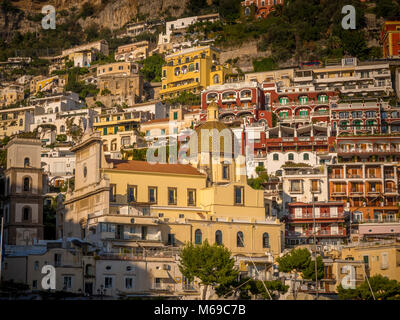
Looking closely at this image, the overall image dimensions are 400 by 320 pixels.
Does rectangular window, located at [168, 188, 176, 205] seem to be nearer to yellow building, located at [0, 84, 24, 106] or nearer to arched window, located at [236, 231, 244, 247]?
arched window, located at [236, 231, 244, 247]

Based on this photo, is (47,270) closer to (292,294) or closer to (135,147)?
(292,294)

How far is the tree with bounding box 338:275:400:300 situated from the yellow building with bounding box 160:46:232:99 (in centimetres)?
7482

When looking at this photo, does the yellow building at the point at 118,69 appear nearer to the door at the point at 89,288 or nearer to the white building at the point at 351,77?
the white building at the point at 351,77

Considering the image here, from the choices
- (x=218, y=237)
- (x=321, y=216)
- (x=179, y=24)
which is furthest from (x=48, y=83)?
(x=218, y=237)

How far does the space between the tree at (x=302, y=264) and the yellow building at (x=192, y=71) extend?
6596cm

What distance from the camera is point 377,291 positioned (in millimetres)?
64938

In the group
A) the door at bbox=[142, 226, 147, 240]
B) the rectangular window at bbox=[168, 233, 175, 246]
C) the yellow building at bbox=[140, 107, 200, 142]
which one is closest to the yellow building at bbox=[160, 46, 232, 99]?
the yellow building at bbox=[140, 107, 200, 142]

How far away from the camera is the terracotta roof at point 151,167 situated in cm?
8262

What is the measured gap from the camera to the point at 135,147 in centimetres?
11812

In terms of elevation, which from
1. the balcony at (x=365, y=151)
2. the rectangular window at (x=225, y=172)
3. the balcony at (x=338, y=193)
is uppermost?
the balcony at (x=365, y=151)

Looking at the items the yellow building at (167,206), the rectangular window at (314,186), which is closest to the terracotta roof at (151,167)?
the yellow building at (167,206)

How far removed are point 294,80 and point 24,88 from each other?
204 ft
